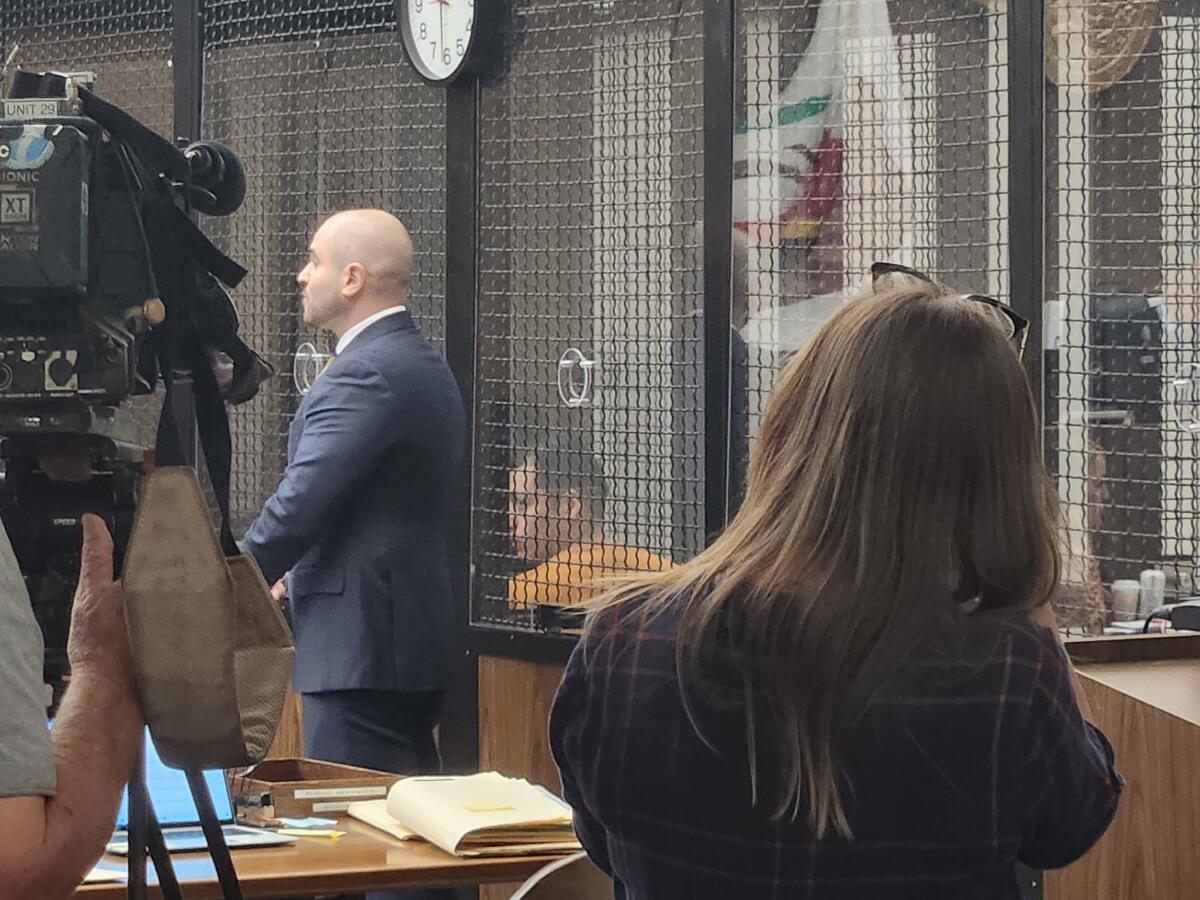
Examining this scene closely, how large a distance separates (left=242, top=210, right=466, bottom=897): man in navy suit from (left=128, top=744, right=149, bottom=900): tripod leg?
2.03 metres

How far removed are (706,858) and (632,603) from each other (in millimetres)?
233

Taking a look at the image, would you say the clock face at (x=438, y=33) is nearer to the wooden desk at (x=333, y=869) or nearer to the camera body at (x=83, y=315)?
the wooden desk at (x=333, y=869)

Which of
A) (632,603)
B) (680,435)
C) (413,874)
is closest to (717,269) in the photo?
(680,435)

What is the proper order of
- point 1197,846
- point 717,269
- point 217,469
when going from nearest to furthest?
1. point 217,469
2. point 1197,846
3. point 717,269

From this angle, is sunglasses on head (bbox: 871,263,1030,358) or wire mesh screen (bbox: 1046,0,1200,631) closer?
sunglasses on head (bbox: 871,263,1030,358)

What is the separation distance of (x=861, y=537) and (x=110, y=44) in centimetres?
385

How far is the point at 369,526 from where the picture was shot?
11.8ft

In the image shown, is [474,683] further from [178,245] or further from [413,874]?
[178,245]

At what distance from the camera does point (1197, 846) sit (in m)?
2.16

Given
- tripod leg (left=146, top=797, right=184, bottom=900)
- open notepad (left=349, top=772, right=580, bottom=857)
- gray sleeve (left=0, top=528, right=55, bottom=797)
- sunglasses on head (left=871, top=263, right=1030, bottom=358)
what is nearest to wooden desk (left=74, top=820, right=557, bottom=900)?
open notepad (left=349, top=772, right=580, bottom=857)

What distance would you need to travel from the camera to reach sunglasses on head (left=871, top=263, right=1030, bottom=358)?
1.62 meters

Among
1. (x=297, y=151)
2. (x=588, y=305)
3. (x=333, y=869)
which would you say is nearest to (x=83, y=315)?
(x=333, y=869)

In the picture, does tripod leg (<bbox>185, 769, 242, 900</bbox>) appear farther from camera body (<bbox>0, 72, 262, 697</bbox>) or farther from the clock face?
the clock face

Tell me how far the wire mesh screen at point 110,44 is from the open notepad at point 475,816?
8.99ft
